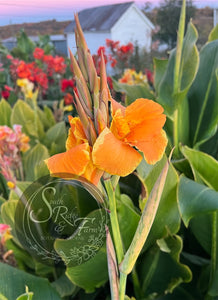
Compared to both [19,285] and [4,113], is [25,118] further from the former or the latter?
[19,285]

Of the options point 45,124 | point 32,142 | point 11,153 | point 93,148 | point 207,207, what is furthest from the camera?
point 45,124

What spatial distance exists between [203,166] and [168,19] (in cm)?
137

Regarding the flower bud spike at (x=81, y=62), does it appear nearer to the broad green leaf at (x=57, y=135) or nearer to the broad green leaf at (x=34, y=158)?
the broad green leaf at (x=34, y=158)

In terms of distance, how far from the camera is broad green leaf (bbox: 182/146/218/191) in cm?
60

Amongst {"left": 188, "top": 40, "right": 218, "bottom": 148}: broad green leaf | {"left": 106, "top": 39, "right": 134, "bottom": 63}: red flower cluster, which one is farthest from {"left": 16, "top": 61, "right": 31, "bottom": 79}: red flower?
{"left": 188, "top": 40, "right": 218, "bottom": 148}: broad green leaf

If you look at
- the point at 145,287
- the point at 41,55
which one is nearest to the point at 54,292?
the point at 145,287

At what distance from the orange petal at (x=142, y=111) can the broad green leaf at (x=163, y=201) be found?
1.07 ft

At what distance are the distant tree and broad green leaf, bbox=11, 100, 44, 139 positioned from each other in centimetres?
87

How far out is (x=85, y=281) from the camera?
2.02 feet

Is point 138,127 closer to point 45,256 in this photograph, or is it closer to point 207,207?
point 45,256

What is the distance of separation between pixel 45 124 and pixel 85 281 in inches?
37.0

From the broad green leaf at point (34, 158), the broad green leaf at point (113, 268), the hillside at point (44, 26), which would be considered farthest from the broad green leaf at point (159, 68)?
the broad green leaf at point (113, 268)

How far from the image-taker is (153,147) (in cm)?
22

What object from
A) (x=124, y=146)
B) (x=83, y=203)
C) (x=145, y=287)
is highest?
(x=124, y=146)
